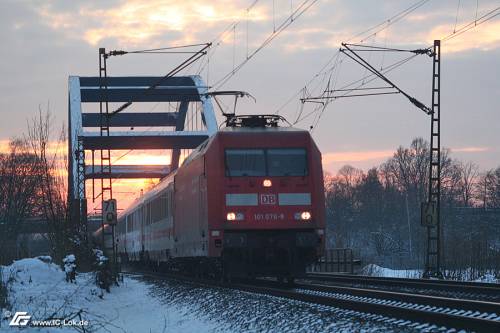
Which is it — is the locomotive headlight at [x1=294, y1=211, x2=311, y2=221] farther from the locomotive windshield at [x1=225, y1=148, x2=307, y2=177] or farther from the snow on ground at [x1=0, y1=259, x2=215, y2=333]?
the snow on ground at [x1=0, y1=259, x2=215, y2=333]

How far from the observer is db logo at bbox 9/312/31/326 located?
12.0 m

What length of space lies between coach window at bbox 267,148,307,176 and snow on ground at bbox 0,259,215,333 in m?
3.77

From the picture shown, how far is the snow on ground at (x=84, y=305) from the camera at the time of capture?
13656mm

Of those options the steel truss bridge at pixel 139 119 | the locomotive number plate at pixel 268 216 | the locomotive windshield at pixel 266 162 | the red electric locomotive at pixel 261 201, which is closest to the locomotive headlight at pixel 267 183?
the red electric locomotive at pixel 261 201

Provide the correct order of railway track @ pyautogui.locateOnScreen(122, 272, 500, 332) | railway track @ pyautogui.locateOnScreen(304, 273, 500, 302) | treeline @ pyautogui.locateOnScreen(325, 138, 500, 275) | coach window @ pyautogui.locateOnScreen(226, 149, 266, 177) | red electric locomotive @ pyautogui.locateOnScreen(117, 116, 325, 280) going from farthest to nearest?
treeline @ pyautogui.locateOnScreen(325, 138, 500, 275) < coach window @ pyautogui.locateOnScreen(226, 149, 266, 177) < red electric locomotive @ pyautogui.locateOnScreen(117, 116, 325, 280) < railway track @ pyautogui.locateOnScreen(304, 273, 500, 302) < railway track @ pyautogui.locateOnScreen(122, 272, 500, 332)

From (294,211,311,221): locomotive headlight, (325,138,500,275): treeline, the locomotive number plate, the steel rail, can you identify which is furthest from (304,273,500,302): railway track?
(325,138,500,275): treeline

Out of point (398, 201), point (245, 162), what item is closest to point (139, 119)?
point (398, 201)

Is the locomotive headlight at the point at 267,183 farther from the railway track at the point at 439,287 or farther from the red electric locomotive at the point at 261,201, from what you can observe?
the railway track at the point at 439,287

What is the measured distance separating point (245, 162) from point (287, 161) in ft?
3.04

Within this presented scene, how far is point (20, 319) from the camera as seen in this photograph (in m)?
12.5

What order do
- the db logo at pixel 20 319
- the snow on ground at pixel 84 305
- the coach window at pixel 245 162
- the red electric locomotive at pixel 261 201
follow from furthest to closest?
the coach window at pixel 245 162, the red electric locomotive at pixel 261 201, the snow on ground at pixel 84 305, the db logo at pixel 20 319

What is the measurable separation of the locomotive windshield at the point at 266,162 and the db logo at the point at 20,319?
659 cm

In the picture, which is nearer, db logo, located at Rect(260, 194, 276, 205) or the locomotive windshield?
db logo, located at Rect(260, 194, 276, 205)

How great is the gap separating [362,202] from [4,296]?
106 metres
